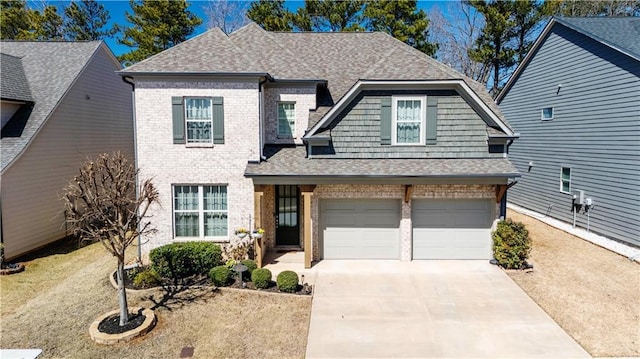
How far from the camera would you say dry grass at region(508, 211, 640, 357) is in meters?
7.53

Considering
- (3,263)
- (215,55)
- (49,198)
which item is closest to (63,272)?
(3,263)

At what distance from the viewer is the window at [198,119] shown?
1148 cm

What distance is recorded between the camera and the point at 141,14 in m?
25.4

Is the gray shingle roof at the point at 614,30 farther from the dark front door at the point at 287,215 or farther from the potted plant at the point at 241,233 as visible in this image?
the potted plant at the point at 241,233

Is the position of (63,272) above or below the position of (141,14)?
below

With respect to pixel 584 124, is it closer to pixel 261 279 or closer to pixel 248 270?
pixel 261 279

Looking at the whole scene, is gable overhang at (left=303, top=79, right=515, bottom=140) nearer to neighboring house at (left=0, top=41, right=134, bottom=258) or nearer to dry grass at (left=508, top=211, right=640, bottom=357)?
dry grass at (left=508, top=211, right=640, bottom=357)

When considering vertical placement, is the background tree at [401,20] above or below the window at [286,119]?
above

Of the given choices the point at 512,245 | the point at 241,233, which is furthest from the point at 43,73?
the point at 512,245

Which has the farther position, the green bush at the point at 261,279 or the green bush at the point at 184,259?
the green bush at the point at 184,259

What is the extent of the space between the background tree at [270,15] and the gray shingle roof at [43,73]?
42.0 ft

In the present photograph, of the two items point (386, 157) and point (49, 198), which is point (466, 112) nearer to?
point (386, 157)

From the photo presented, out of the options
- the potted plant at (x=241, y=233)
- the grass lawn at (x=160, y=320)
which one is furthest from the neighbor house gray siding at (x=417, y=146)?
the grass lawn at (x=160, y=320)

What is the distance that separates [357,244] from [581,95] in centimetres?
1188
